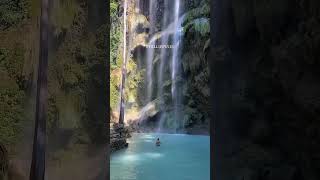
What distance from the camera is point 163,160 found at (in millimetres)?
12930

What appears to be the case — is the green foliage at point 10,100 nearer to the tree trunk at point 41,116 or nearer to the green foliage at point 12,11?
the green foliage at point 12,11

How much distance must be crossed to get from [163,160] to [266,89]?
8090 mm

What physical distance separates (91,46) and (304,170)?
3.43 meters

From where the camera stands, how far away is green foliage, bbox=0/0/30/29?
5.60 meters

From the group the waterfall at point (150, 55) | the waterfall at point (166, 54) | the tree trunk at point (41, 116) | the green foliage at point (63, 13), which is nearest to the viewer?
the tree trunk at point (41, 116)

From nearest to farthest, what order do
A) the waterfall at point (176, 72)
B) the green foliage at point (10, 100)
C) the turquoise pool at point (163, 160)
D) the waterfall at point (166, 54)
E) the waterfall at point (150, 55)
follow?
the green foliage at point (10, 100) → the turquoise pool at point (163, 160) → the waterfall at point (176, 72) → the waterfall at point (166, 54) → the waterfall at point (150, 55)

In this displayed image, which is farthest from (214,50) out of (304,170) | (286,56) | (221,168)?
(304,170)

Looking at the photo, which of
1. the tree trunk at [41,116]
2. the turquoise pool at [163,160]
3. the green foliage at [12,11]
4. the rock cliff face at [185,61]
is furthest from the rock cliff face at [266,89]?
the rock cliff face at [185,61]

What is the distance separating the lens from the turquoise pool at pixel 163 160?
406 inches

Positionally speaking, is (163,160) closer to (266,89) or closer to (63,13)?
(63,13)

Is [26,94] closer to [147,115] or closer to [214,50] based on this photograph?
[214,50]

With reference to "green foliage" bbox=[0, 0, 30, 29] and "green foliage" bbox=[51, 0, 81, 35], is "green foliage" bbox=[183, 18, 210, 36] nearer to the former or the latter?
"green foliage" bbox=[51, 0, 81, 35]

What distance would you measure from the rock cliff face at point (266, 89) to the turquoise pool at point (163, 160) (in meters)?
4.55

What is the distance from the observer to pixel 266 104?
5.22m
